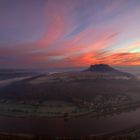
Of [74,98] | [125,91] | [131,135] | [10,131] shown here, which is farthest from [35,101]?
[131,135]

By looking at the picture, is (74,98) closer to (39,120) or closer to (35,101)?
(35,101)

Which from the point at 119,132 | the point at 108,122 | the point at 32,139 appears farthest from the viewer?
the point at 108,122

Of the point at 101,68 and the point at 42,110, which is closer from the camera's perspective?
the point at 42,110

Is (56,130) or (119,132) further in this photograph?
(56,130)

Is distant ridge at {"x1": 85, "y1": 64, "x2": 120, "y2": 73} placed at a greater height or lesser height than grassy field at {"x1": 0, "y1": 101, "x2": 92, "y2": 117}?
greater

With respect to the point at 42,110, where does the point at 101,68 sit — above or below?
above

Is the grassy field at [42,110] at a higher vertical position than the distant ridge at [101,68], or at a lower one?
lower

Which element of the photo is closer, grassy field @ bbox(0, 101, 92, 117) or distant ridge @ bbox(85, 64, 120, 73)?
grassy field @ bbox(0, 101, 92, 117)

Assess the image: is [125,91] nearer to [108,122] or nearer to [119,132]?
[108,122]

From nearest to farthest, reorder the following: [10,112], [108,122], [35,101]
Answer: [108,122] → [10,112] → [35,101]

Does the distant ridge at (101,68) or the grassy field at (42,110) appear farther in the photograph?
the distant ridge at (101,68)
